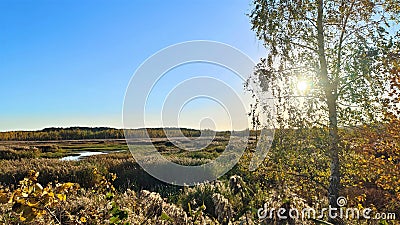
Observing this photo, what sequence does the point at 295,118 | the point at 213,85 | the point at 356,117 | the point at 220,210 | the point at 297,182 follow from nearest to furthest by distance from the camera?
the point at 220,210
the point at 356,117
the point at 295,118
the point at 297,182
the point at 213,85

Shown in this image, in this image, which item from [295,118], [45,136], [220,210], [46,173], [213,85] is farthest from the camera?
[45,136]

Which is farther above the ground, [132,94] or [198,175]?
[132,94]

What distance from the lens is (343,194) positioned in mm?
4906

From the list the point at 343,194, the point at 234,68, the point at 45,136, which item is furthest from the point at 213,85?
the point at 45,136

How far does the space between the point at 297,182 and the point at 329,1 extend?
260 centimetres

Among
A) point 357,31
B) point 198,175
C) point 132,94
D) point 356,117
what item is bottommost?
point 198,175

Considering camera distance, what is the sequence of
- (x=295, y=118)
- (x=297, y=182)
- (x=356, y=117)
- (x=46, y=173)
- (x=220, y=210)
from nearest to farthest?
(x=220, y=210)
(x=356, y=117)
(x=295, y=118)
(x=297, y=182)
(x=46, y=173)

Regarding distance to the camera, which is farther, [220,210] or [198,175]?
[198,175]

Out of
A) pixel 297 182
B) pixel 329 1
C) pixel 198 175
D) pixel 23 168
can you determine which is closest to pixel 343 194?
pixel 297 182

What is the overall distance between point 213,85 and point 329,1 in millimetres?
2129

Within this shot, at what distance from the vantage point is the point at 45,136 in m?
62.5

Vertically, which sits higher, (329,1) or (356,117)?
(329,1)

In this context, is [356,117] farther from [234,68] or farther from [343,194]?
[234,68]

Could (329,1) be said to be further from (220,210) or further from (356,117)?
(220,210)
